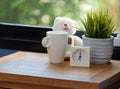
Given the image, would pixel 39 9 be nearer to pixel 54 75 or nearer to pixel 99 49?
pixel 99 49

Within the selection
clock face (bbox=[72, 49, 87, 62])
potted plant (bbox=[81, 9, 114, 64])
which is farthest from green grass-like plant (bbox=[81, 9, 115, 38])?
clock face (bbox=[72, 49, 87, 62])

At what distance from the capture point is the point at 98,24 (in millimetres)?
1698

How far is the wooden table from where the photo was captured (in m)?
1.43

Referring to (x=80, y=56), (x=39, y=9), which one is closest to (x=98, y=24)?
(x=80, y=56)

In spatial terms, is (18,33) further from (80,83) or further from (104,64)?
(80,83)

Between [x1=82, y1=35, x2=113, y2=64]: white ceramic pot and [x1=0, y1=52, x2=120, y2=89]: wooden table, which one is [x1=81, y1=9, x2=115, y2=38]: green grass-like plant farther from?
[x1=0, y1=52, x2=120, y2=89]: wooden table

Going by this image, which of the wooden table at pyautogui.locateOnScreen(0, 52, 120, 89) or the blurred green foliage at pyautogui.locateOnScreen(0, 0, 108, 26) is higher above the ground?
the blurred green foliage at pyautogui.locateOnScreen(0, 0, 108, 26)

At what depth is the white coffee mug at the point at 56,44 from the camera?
168 centimetres

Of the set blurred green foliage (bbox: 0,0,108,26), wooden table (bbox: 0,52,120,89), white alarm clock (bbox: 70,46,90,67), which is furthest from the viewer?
blurred green foliage (bbox: 0,0,108,26)

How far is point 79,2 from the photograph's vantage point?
2.80 metres

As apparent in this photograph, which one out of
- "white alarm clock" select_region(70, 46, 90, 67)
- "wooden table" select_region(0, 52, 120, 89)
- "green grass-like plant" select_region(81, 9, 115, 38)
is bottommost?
"wooden table" select_region(0, 52, 120, 89)

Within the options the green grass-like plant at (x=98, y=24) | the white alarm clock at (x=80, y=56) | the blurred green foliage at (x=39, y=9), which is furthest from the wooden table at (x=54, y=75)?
the blurred green foliage at (x=39, y=9)

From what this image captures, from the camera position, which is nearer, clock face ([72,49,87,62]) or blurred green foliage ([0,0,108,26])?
clock face ([72,49,87,62])

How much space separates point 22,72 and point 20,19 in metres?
1.05
